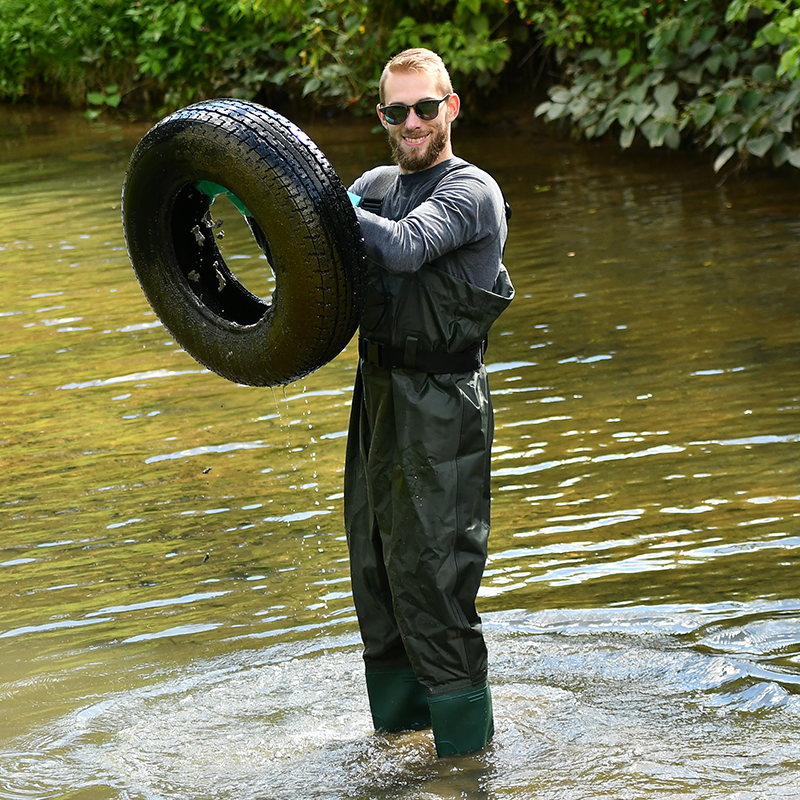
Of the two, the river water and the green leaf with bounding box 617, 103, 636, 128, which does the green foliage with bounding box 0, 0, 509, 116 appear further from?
the river water

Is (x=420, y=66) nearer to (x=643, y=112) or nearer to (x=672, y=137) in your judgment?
(x=672, y=137)

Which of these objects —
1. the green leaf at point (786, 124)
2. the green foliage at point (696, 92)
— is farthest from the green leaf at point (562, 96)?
the green leaf at point (786, 124)

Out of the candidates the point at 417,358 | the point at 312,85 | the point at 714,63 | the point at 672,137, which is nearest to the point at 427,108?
the point at 417,358

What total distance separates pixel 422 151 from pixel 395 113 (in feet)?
0.39

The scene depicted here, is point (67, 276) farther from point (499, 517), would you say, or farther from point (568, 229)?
point (499, 517)

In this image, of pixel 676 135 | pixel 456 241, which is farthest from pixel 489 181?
pixel 676 135

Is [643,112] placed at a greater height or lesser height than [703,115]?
greater

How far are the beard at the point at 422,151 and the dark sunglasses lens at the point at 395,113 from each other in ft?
0.11

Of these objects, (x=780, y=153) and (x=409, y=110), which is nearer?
Result: (x=409, y=110)

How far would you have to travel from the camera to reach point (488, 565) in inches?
177

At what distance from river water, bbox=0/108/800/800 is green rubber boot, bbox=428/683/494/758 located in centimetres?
6

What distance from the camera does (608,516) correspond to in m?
4.76

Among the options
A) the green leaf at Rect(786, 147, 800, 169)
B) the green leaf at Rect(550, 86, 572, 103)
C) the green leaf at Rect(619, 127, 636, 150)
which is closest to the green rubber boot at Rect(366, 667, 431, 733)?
the green leaf at Rect(786, 147, 800, 169)

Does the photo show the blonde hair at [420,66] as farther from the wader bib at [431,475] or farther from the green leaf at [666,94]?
the green leaf at [666,94]
